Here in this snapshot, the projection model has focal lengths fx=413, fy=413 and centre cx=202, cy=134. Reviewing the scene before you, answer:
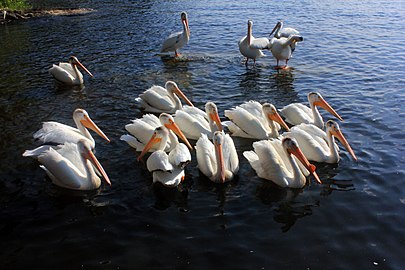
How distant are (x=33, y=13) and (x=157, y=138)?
1927 cm

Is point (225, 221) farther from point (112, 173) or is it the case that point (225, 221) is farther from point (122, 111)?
point (122, 111)

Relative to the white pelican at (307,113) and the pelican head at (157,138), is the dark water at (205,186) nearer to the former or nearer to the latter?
the pelican head at (157,138)

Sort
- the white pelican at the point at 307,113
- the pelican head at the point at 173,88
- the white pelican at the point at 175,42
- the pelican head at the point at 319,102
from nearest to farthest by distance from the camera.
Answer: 1. the white pelican at the point at 307,113
2. the pelican head at the point at 319,102
3. the pelican head at the point at 173,88
4. the white pelican at the point at 175,42

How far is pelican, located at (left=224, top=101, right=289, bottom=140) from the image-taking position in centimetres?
825

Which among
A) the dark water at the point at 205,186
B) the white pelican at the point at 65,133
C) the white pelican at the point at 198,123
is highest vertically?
the white pelican at the point at 65,133

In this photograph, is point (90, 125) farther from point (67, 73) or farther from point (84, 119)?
point (67, 73)

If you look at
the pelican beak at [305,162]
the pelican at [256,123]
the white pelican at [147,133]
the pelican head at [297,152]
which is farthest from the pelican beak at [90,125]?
the pelican beak at [305,162]

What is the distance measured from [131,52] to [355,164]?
10172 mm

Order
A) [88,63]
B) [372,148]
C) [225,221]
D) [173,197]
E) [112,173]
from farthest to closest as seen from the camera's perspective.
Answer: [88,63] → [372,148] → [112,173] → [173,197] → [225,221]

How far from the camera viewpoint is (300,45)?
16.0 metres

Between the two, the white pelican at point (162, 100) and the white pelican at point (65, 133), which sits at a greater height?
the white pelican at point (65, 133)

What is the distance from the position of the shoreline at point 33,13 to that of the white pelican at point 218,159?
18574 mm

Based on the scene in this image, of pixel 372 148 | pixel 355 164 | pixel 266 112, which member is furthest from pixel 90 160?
pixel 372 148

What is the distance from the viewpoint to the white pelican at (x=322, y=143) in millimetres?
7332
